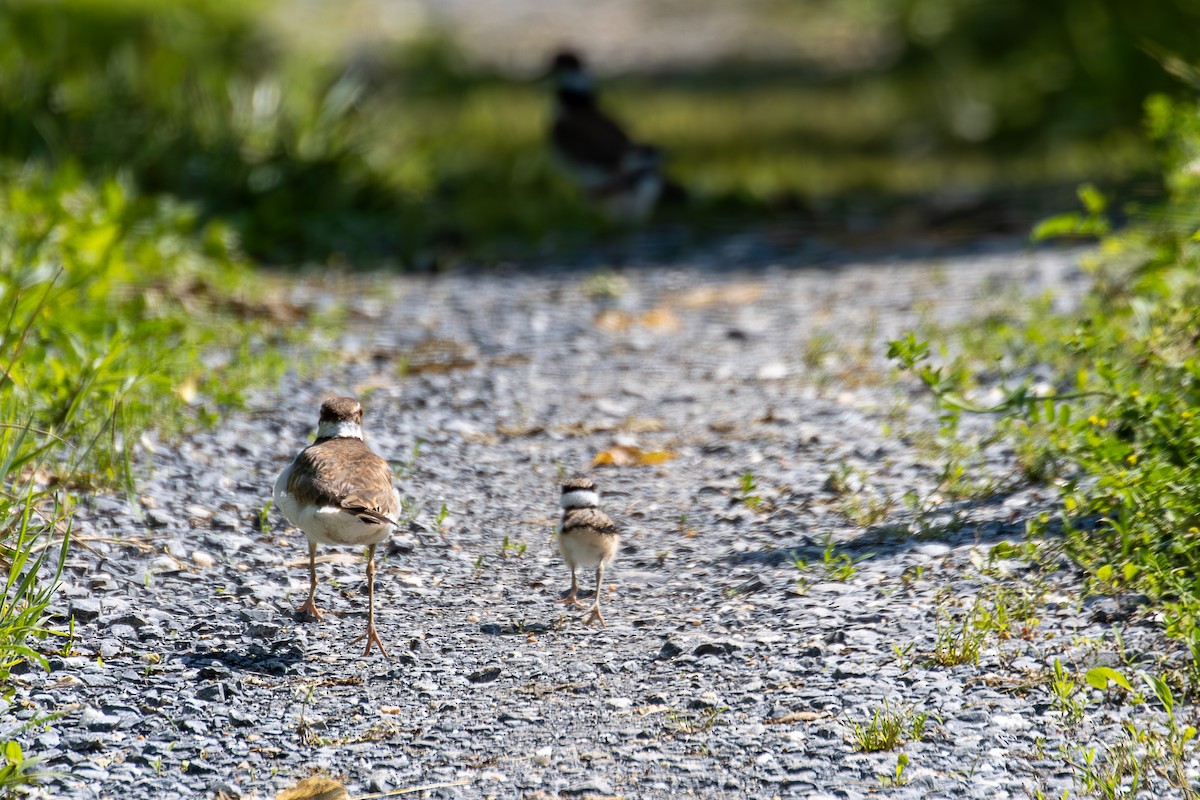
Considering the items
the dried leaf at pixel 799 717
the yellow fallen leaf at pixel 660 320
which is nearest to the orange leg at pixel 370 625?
the dried leaf at pixel 799 717

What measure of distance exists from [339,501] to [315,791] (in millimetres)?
1134

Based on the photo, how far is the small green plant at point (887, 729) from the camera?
4.29 m

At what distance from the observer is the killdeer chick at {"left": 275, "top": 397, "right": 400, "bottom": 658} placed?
→ 500cm

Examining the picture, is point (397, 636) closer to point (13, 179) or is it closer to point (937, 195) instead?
point (13, 179)

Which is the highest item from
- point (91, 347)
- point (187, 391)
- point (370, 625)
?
point (91, 347)

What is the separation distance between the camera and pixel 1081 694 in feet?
15.0

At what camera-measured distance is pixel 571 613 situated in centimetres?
548

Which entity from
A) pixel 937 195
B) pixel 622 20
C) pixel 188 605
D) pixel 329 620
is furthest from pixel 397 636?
pixel 622 20

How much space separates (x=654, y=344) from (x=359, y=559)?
11.4 ft

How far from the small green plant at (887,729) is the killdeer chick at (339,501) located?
1.67 metres

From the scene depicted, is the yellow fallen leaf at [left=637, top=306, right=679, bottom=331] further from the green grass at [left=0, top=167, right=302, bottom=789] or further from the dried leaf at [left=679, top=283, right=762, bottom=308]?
the green grass at [left=0, top=167, right=302, bottom=789]

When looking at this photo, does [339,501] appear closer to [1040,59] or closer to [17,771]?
[17,771]

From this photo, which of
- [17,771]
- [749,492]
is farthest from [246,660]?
[749,492]

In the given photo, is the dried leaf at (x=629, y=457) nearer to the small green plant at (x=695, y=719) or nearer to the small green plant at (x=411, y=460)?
the small green plant at (x=411, y=460)
